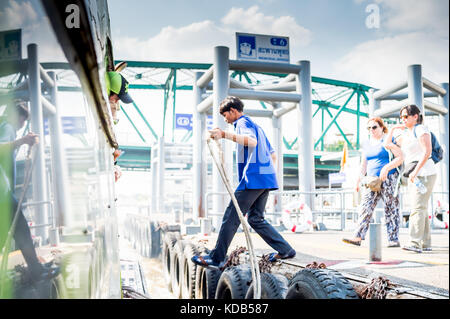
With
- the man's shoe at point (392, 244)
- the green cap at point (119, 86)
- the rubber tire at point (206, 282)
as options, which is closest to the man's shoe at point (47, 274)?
the green cap at point (119, 86)

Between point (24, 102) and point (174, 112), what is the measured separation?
38.9 inches

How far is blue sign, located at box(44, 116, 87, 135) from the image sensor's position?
373 mm

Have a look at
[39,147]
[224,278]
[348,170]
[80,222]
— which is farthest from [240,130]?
[348,170]

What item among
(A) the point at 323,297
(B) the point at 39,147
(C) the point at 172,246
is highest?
(B) the point at 39,147

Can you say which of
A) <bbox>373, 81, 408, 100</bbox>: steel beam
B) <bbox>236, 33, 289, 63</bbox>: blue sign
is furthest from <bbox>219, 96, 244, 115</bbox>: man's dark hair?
<bbox>373, 81, 408, 100</bbox>: steel beam

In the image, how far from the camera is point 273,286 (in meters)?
1.20

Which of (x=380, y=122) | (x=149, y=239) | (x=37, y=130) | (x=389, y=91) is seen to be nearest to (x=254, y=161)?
(x=380, y=122)

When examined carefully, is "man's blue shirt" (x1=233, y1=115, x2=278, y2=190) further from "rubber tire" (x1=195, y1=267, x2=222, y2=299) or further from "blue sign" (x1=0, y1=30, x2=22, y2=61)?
"blue sign" (x1=0, y1=30, x2=22, y2=61)

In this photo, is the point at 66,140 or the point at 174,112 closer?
the point at 66,140

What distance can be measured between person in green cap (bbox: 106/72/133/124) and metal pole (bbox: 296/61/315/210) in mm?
917

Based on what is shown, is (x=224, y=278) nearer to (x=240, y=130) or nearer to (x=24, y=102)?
(x=240, y=130)

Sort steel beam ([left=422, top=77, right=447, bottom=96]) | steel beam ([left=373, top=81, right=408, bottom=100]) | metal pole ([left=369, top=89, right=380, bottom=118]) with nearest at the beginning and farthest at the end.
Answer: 1. steel beam ([left=373, top=81, right=408, bottom=100])
2. metal pole ([left=369, top=89, right=380, bottom=118])
3. steel beam ([left=422, top=77, right=447, bottom=96])
